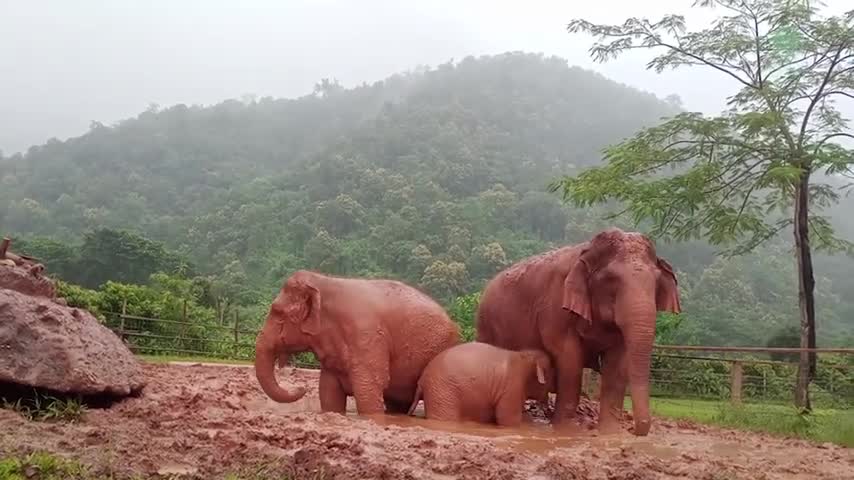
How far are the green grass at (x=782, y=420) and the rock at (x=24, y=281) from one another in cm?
746

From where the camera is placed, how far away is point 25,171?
6300 cm

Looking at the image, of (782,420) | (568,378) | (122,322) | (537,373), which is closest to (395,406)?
(537,373)

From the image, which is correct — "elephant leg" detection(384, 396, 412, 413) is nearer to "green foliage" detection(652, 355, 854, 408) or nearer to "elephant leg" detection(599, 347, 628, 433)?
"elephant leg" detection(599, 347, 628, 433)

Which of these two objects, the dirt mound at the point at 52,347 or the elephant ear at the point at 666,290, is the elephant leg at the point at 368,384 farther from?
the elephant ear at the point at 666,290

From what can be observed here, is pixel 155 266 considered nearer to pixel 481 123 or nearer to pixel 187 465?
pixel 187 465

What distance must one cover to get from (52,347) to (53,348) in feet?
0.04

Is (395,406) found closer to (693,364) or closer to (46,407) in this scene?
(46,407)

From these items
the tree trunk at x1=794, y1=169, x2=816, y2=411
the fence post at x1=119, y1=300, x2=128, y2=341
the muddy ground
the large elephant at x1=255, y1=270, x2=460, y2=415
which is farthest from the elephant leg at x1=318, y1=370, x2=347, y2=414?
the fence post at x1=119, y1=300, x2=128, y2=341

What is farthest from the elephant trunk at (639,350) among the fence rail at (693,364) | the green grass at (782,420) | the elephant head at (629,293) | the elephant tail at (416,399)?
the fence rail at (693,364)

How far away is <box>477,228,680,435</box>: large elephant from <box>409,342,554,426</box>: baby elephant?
63 cm

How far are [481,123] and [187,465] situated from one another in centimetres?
7454

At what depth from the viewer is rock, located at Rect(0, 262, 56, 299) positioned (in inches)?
254

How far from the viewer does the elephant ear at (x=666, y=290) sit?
25.4 ft

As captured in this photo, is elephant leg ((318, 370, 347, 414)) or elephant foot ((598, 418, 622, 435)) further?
elephant leg ((318, 370, 347, 414))
